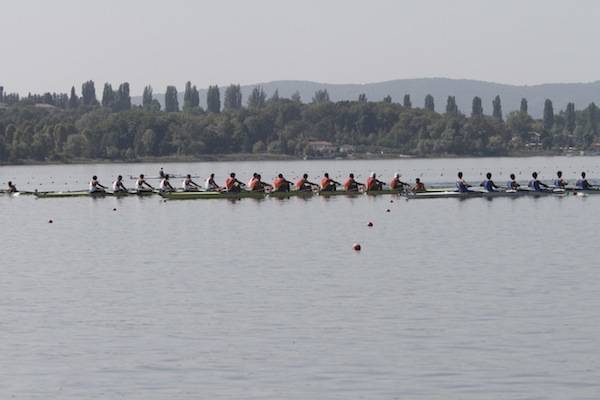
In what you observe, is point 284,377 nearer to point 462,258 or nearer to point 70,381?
point 70,381

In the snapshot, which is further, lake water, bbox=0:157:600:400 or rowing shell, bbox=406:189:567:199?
rowing shell, bbox=406:189:567:199

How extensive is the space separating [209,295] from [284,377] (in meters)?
9.39

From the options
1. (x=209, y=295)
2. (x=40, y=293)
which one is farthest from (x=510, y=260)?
(x=40, y=293)

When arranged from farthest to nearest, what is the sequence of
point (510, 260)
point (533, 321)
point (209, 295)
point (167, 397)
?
point (510, 260) < point (209, 295) < point (533, 321) < point (167, 397)

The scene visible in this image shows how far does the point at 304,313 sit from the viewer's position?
2614 cm

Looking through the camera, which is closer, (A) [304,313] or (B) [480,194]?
(A) [304,313]

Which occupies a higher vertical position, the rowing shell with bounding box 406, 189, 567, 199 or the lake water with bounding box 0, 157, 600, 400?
the rowing shell with bounding box 406, 189, 567, 199

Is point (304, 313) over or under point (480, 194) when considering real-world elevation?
under

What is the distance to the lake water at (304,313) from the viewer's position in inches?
781

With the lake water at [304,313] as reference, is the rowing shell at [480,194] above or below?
above

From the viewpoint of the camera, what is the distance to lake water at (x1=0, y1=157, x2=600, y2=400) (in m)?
19.8

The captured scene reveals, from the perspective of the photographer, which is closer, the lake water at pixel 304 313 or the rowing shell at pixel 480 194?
the lake water at pixel 304 313

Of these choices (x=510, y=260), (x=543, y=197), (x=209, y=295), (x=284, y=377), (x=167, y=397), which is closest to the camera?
(x=167, y=397)

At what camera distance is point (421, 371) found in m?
20.3
